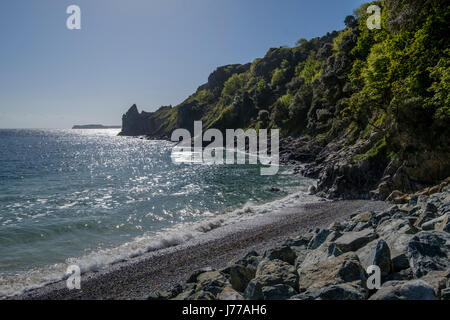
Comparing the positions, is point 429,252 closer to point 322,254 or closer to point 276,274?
point 322,254

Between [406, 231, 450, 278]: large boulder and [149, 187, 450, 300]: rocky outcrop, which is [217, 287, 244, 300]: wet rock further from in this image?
[406, 231, 450, 278]: large boulder

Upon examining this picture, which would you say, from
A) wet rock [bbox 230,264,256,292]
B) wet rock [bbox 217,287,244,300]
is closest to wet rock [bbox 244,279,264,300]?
wet rock [bbox 217,287,244,300]

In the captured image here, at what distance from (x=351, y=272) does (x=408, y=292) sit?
1773mm

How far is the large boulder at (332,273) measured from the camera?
7602mm

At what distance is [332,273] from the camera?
7953 millimetres

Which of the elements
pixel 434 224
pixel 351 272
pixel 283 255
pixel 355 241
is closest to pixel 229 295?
pixel 351 272

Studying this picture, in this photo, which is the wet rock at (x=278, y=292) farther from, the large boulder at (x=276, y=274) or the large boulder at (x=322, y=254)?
the large boulder at (x=322, y=254)

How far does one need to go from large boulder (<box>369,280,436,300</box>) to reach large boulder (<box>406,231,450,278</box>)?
1.16m

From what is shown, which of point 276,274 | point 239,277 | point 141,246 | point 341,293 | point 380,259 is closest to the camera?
point 341,293

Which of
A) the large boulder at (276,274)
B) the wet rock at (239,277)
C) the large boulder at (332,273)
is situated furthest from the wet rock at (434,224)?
the wet rock at (239,277)

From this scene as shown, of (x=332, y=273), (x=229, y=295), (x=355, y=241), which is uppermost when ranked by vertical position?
(x=355, y=241)

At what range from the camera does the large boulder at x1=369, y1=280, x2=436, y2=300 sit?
5.79 metres

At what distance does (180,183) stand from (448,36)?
40.9 meters
